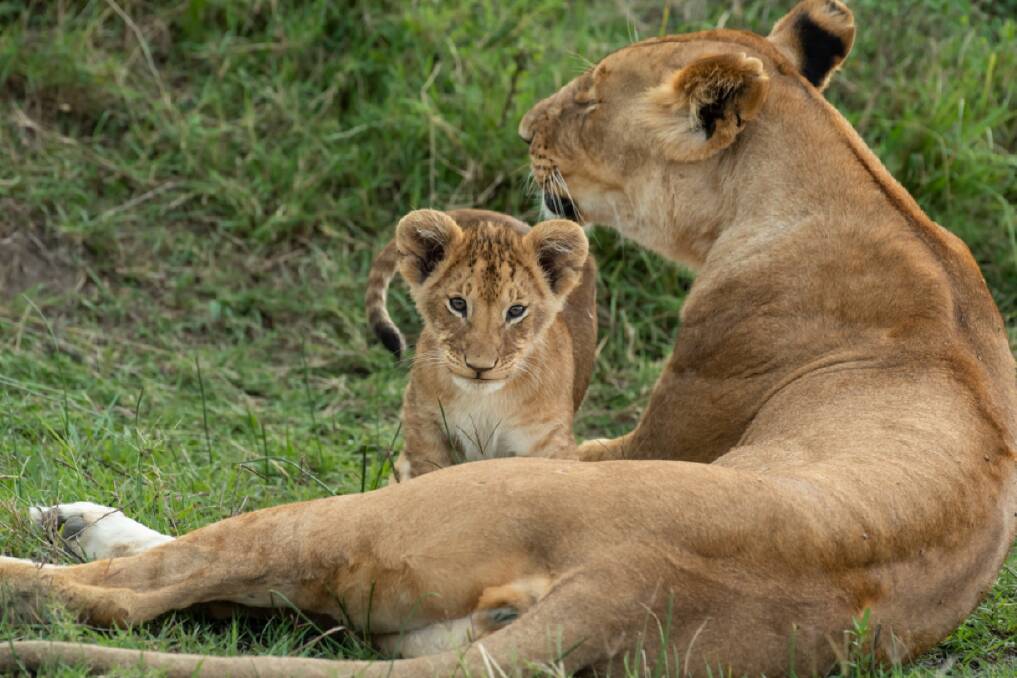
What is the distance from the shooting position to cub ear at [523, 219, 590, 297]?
414 centimetres

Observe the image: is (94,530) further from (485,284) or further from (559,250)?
(559,250)

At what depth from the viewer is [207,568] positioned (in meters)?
3.22

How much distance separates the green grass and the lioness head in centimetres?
125

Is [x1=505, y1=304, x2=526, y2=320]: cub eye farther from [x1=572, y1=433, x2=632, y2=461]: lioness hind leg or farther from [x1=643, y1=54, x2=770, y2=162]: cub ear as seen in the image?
[x1=643, y1=54, x2=770, y2=162]: cub ear

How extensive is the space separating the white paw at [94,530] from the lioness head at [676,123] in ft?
5.15

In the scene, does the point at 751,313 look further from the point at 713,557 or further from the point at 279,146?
the point at 279,146

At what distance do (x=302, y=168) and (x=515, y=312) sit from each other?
269cm

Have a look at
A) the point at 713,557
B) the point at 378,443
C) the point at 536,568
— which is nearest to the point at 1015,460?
the point at 713,557

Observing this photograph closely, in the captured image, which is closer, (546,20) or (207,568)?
(207,568)

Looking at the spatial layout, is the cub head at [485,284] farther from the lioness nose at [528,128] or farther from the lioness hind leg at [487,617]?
the lioness hind leg at [487,617]

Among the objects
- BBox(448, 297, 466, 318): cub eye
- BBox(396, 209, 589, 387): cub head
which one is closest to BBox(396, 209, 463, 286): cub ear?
BBox(396, 209, 589, 387): cub head

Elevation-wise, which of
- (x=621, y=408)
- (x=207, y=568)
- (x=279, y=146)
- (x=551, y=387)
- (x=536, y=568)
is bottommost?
(x=621, y=408)

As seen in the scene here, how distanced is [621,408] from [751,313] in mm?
1926

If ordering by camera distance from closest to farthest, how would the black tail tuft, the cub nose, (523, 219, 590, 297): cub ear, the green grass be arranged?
the cub nose → (523, 219, 590, 297): cub ear → the black tail tuft → the green grass
